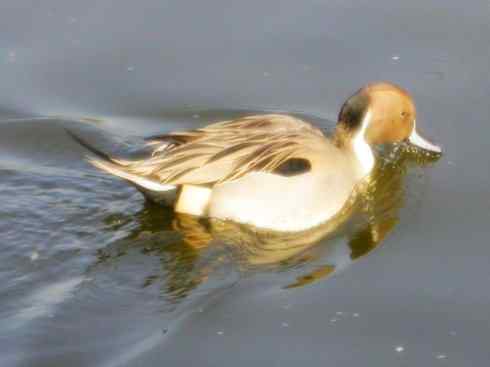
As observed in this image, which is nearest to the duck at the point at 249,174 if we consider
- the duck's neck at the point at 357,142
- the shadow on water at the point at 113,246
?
the shadow on water at the point at 113,246

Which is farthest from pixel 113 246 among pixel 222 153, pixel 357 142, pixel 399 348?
pixel 399 348

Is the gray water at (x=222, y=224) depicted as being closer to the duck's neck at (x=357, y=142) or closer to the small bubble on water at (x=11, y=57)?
the small bubble on water at (x=11, y=57)

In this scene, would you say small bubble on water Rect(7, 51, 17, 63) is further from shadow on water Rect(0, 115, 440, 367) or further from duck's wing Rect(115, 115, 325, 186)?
duck's wing Rect(115, 115, 325, 186)

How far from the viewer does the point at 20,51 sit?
9.68m

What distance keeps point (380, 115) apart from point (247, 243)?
1520mm

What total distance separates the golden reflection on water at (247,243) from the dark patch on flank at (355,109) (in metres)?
0.47

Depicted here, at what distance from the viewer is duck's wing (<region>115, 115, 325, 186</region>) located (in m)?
7.83

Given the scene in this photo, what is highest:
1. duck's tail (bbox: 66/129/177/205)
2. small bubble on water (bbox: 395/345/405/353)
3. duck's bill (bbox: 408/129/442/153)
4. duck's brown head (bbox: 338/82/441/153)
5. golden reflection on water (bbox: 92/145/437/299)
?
duck's brown head (bbox: 338/82/441/153)

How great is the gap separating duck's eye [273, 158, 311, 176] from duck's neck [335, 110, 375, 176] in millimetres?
583

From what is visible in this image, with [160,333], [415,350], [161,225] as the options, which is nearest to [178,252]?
[161,225]

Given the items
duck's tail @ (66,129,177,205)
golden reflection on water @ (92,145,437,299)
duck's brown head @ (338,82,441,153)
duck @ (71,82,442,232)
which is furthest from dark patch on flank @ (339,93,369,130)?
duck's tail @ (66,129,177,205)

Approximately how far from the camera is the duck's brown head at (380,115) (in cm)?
834

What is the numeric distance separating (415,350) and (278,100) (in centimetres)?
333

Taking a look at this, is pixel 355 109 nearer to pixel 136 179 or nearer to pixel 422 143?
pixel 422 143
